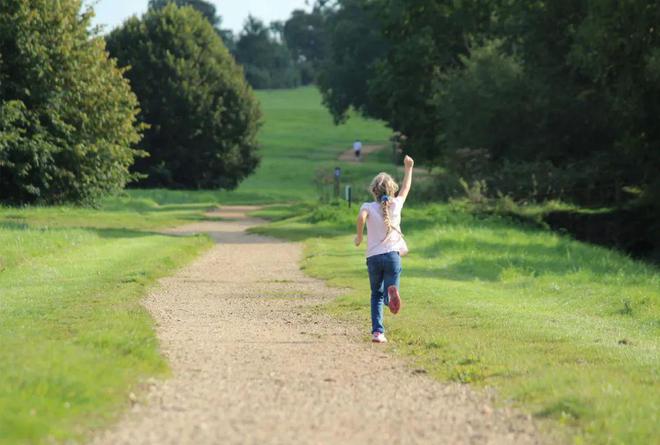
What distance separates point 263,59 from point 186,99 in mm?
106361

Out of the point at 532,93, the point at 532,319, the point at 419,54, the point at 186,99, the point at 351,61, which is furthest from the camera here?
the point at 351,61

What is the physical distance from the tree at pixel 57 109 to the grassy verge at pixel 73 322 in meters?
7.33

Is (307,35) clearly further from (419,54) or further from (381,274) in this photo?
(381,274)

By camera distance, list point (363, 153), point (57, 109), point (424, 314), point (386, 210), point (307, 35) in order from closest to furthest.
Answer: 1. point (386, 210)
2. point (424, 314)
3. point (57, 109)
4. point (363, 153)
5. point (307, 35)

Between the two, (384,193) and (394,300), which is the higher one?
(384,193)

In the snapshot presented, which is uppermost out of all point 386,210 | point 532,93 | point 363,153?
point 386,210

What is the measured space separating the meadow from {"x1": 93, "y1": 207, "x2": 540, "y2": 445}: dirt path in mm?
324

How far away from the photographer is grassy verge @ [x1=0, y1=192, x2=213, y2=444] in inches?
328

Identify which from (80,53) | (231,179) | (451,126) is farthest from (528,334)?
(231,179)

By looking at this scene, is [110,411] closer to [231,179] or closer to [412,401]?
[412,401]

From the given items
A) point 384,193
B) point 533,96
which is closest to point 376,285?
point 384,193

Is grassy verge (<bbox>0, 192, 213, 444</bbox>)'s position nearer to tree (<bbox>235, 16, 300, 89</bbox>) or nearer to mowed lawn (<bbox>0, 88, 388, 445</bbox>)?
mowed lawn (<bbox>0, 88, 388, 445</bbox>)

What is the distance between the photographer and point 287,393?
32.4ft

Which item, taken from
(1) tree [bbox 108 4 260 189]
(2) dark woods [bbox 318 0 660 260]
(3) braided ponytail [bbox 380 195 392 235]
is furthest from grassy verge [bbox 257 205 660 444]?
(1) tree [bbox 108 4 260 189]
